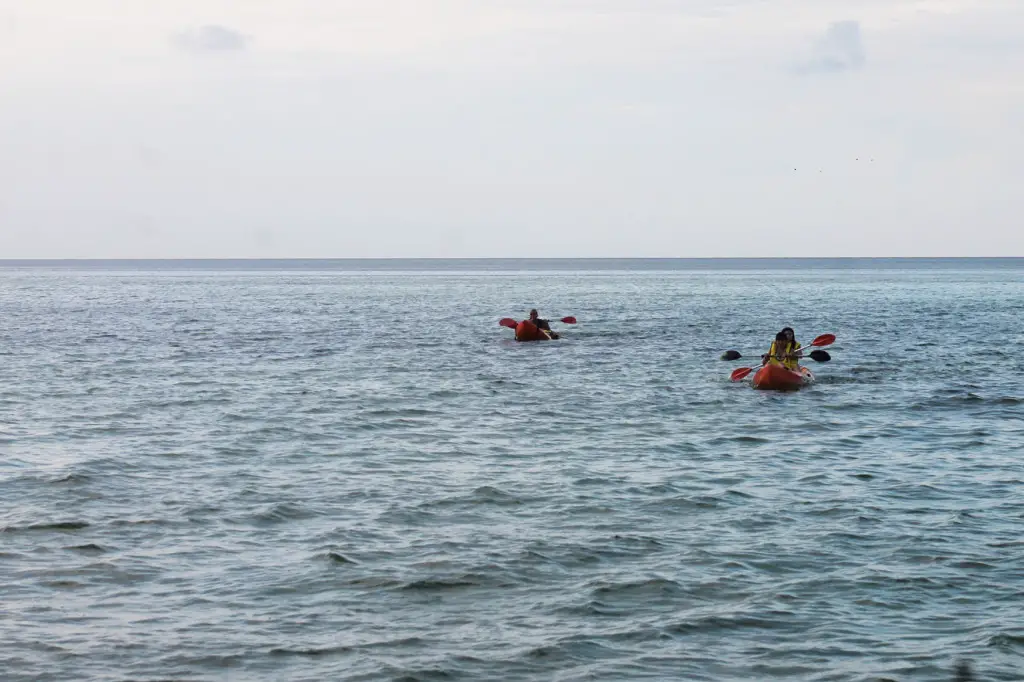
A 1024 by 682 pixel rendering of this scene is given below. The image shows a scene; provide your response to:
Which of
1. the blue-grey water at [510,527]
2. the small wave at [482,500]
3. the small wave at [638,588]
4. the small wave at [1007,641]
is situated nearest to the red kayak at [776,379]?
the blue-grey water at [510,527]

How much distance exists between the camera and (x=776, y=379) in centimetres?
2861

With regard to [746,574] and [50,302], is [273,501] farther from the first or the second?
[50,302]

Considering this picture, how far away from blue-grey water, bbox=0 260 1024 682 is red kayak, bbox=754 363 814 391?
0.77m

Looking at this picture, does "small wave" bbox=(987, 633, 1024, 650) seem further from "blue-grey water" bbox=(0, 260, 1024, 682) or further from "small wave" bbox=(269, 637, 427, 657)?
"small wave" bbox=(269, 637, 427, 657)

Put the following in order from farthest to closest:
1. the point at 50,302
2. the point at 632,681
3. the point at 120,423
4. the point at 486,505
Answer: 1. the point at 50,302
2. the point at 120,423
3. the point at 486,505
4. the point at 632,681

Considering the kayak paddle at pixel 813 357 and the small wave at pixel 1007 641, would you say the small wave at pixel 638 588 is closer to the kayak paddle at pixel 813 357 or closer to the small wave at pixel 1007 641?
the small wave at pixel 1007 641

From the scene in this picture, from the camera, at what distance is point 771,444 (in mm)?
21031

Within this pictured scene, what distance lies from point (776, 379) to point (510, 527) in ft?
50.9

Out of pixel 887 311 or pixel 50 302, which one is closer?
pixel 887 311

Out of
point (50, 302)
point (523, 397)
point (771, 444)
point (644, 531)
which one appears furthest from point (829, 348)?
point (50, 302)

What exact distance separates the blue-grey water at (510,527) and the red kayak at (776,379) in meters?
0.77

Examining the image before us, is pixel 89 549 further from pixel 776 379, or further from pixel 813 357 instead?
pixel 813 357

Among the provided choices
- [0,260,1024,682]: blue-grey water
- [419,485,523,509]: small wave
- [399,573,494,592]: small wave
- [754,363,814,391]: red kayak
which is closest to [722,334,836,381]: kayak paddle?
[0,260,1024,682]: blue-grey water

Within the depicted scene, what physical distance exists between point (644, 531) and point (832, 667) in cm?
457
